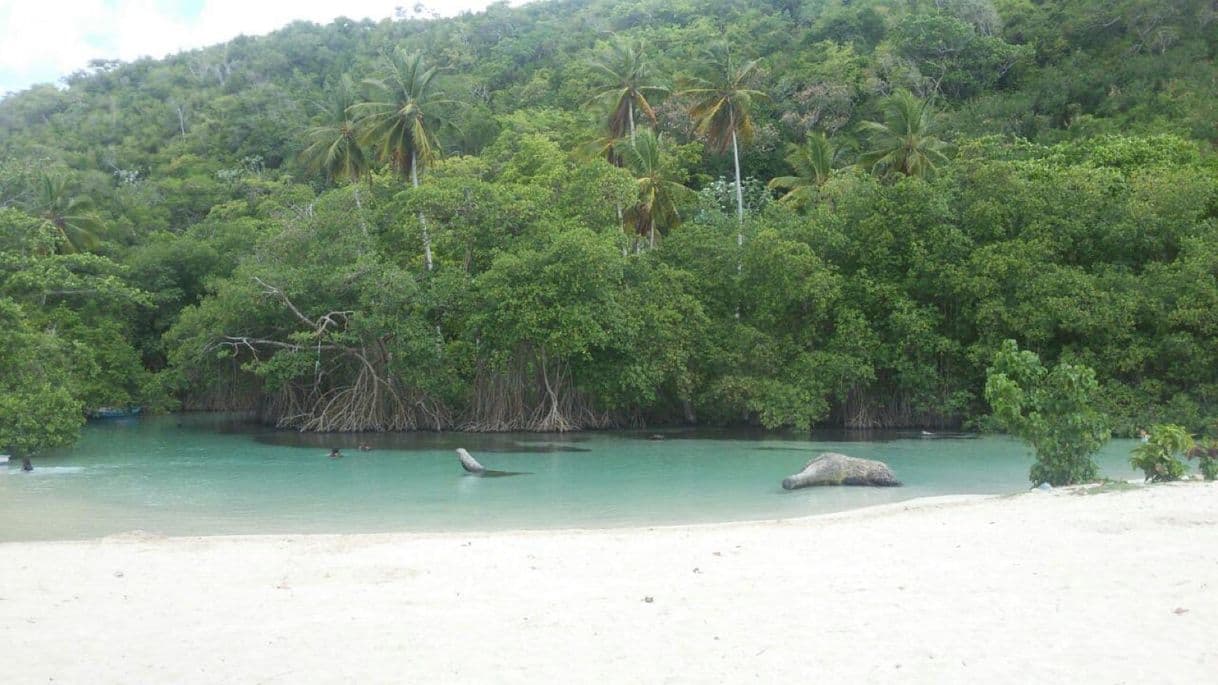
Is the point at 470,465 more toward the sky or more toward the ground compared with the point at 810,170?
more toward the ground

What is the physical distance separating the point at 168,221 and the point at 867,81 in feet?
119

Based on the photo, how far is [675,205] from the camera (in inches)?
1503

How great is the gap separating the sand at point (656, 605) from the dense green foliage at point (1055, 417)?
2.42 m

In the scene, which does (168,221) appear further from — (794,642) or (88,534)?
(794,642)

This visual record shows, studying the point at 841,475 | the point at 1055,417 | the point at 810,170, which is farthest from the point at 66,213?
the point at 1055,417

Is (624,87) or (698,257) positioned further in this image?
(624,87)

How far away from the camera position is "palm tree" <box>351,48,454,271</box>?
35438mm

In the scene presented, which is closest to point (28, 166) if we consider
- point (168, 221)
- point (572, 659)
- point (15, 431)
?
point (168, 221)

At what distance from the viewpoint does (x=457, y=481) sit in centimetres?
2038

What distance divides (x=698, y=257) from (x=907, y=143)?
9219 millimetres

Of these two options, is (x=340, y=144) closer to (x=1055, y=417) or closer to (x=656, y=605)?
(x=1055, y=417)

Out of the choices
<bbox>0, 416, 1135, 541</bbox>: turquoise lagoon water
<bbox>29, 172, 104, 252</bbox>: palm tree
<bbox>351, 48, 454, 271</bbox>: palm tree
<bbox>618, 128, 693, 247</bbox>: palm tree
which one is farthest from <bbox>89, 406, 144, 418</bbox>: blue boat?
<bbox>618, 128, 693, 247</bbox>: palm tree

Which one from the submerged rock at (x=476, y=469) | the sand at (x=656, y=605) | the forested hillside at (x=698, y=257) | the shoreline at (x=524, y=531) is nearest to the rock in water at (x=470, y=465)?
the submerged rock at (x=476, y=469)

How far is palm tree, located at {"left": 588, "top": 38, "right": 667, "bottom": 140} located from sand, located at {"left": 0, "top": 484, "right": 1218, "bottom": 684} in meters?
27.8
